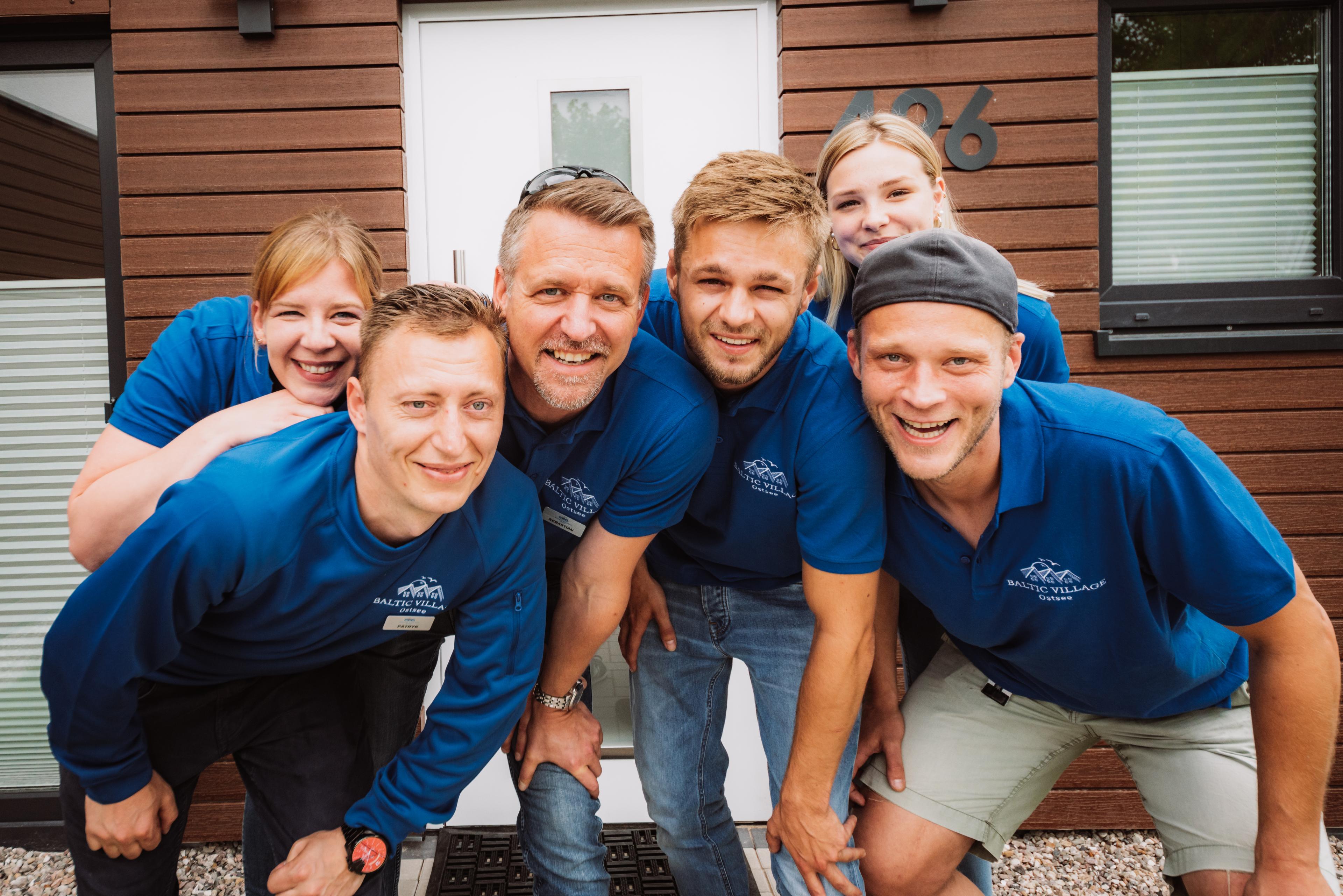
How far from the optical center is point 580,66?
313cm

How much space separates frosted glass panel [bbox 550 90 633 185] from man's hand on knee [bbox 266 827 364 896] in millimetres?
2481

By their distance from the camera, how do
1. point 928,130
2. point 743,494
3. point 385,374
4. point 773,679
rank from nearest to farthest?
point 385,374
point 743,494
point 773,679
point 928,130

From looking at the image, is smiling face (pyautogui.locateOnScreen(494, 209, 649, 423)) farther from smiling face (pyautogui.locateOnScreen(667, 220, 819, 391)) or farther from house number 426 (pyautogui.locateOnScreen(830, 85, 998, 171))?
house number 426 (pyautogui.locateOnScreen(830, 85, 998, 171))

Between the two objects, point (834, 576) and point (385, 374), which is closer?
point (385, 374)

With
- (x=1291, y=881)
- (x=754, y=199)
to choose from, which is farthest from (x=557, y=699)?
(x=1291, y=881)

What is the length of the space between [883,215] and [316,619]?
1.66 meters

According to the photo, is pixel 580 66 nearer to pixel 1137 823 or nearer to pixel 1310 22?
pixel 1310 22

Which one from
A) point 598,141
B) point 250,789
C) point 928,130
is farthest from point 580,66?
point 250,789

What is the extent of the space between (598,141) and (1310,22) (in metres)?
2.89

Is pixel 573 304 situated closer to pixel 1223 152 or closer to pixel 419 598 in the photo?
pixel 419 598

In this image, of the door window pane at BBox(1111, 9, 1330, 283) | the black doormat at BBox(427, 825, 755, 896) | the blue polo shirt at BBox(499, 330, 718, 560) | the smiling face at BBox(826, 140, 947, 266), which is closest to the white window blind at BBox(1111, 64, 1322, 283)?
the door window pane at BBox(1111, 9, 1330, 283)

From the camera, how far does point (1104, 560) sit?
1.72 m

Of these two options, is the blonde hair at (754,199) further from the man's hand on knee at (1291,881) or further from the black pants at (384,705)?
the man's hand on knee at (1291,881)

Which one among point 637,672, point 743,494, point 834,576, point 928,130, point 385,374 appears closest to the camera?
point 385,374
